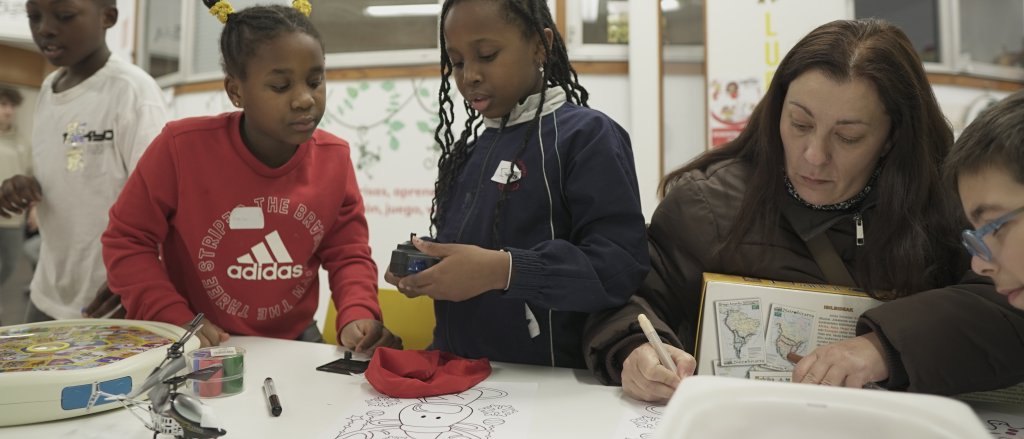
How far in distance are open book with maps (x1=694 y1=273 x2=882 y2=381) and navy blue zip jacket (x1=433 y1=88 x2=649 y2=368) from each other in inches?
6.1

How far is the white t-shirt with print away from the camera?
72.2 inches

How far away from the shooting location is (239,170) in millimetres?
1441

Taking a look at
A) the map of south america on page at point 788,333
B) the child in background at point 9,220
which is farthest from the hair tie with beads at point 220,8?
the child in background at point 9,220

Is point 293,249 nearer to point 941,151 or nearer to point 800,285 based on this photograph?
point 800,285

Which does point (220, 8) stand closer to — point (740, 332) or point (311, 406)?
point (311, 406)

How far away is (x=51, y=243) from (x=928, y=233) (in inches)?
83.0

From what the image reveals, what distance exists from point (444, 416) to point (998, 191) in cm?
74

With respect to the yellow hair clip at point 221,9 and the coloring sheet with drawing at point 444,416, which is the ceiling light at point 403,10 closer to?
the yellow hair clip at point 221,9

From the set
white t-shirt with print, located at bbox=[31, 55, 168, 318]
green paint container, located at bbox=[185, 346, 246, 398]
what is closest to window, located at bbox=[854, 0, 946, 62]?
white t-shirt with print, located at bbox=[31, 55, 168, 318]

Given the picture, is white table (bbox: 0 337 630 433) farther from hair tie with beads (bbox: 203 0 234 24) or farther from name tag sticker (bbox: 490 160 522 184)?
hair tie with beads (bbox: 203 0 234 24)

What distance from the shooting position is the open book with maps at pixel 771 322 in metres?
A: 1.06

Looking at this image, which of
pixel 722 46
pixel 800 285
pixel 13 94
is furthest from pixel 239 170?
→ pixel 13 94

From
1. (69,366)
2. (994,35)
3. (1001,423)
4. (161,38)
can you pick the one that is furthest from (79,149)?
(994,35)

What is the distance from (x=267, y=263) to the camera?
144cm
